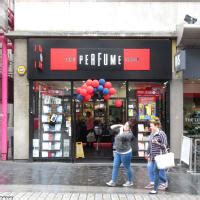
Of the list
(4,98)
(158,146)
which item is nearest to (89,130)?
(4,98)

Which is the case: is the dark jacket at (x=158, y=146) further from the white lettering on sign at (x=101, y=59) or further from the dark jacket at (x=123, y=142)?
the white lettering on sign at (x=101, y=59)

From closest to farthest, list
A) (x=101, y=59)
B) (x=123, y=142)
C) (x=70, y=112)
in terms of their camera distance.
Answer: (x=123, y=142)
(x=101, y=59)
(x=70, y=112)

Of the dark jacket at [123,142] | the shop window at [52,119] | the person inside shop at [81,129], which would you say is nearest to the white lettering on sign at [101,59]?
the shop window at [52,119]

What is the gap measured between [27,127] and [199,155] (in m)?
5.60

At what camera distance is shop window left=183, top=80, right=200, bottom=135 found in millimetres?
17516

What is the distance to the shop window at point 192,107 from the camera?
17.5 meters

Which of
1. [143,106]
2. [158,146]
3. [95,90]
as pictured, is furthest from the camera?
[143,106]

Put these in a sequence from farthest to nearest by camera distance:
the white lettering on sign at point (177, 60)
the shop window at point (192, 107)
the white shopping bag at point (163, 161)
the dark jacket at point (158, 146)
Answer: the shop window at point (192, 107) < the white lettering on sign at point (177, 60) < the dark jacket at point (158, 146) < the white shopping bag at point (163, 161)

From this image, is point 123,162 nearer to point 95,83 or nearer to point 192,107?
point 95,83

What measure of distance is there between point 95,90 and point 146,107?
7.09 feet

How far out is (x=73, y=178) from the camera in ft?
40.3

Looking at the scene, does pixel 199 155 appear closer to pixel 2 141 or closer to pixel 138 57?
pixel 138 57

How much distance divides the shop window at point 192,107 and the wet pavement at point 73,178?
11.7 ft

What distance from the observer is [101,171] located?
13.6m
